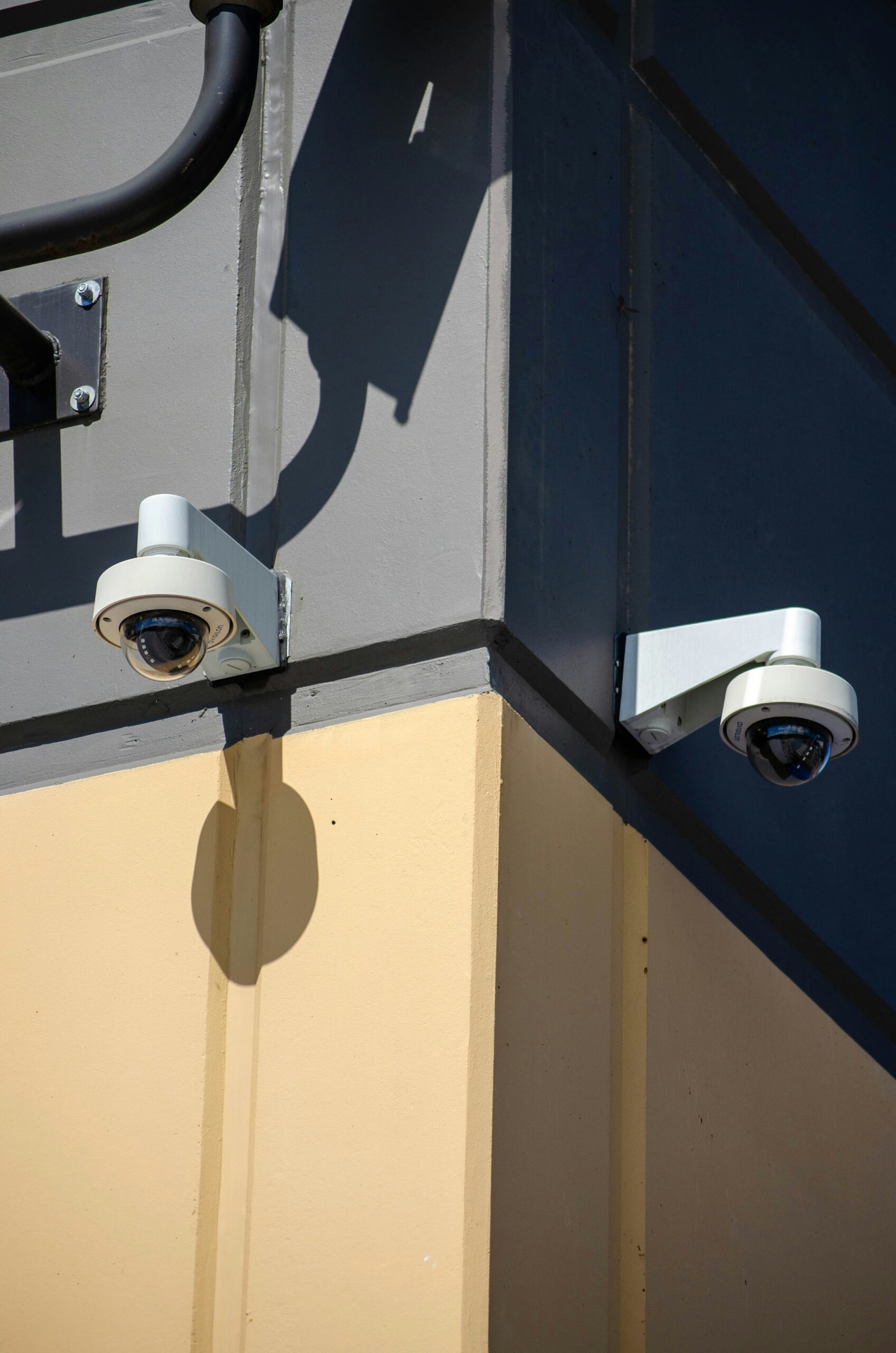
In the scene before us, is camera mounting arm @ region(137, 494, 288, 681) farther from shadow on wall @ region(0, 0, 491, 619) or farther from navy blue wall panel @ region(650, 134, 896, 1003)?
navy blue wall panel @ region(650, 134, 896, 1003)

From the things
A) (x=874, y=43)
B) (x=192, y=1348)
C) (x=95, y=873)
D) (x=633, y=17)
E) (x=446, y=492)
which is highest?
(x=874, y=43)

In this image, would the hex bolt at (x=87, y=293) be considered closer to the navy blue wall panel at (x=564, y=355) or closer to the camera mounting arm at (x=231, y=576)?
Result: the camera mounting arm at (x=231, y=576)

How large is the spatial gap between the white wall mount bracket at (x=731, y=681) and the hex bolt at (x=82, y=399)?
103 centimetres

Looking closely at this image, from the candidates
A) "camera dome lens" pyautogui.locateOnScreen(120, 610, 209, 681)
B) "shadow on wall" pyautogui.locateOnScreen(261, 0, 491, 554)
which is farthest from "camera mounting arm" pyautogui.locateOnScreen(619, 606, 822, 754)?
"camera dome lens" pyautogui.locateOnScreen(120, 610, 209, 681)

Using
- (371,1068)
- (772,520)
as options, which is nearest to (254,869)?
(371,1068)

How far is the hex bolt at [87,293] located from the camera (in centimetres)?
347

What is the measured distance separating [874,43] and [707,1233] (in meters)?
→ 3.08

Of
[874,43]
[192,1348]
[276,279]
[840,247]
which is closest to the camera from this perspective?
[192,1348]

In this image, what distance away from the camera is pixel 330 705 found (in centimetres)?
299

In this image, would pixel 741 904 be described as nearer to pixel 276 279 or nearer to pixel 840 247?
pixel 276 279

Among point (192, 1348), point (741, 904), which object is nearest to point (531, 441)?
point (741, 904)

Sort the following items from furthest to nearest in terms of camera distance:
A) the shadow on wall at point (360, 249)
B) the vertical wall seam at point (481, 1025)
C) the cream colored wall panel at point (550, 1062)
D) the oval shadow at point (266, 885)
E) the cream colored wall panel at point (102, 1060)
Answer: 1. the shadow on wall at point (360, 249)
2. the oval shadow at point (266, 885)
3. the cream colored wall panel at point (102, 1060)
4. the cream colored wall panel at point (550, 1062)
5. the vertical wall seam at point (481, 1025)

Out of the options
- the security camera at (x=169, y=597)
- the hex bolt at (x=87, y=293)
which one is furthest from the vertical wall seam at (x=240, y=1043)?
the hex bolt at (x=87, y=293)

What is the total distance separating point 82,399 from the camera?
339cm
